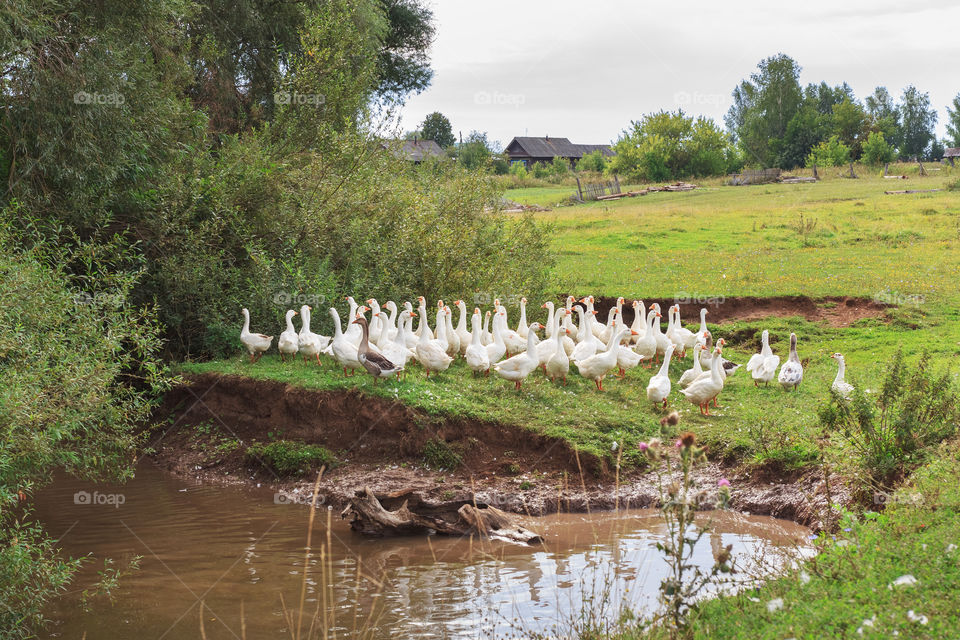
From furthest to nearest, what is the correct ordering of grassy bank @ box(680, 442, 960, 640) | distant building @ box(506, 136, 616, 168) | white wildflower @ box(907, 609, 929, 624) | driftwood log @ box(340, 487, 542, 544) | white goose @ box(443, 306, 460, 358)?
distant building @ box(506, 136, 616, 168)
white goose @ box(443, 306, 460, 358)
driftwood log @ box(340, 487, 542, 544)
grassy bank @ box(680, 442, 960, 640)
white wildflower @ box(907, 609, 929, 624)

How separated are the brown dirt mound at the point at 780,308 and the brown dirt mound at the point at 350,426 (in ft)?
29.8

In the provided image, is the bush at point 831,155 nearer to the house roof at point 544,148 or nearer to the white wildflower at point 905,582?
the house roof at point 544,148

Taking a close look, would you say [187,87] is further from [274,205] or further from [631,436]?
[631,436]

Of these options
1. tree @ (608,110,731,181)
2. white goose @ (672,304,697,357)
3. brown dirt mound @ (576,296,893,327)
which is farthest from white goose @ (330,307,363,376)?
tree @ (608,110,731,181)

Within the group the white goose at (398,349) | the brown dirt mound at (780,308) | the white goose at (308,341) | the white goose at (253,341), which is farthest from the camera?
the brown dirt mound at (780,308)

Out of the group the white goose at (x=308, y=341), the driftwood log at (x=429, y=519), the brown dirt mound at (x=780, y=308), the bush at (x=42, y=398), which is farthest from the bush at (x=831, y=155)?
the bush at (x=42, y=398)

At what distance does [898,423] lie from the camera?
9852 mm

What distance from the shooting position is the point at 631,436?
12.8 meters

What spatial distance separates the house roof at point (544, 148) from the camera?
93.3 meters

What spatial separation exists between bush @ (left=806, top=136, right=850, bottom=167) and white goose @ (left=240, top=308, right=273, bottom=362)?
64923mm

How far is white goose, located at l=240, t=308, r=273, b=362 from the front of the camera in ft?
51.9

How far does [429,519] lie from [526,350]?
512 cm

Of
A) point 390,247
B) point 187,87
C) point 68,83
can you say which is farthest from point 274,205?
point 68,83

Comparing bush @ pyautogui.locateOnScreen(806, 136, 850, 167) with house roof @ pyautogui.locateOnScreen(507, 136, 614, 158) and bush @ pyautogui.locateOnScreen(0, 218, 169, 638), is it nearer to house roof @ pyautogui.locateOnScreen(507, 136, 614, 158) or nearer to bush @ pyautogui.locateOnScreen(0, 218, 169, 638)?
house roof @ pyautogui.locateOnScreen(507, 136, 614, 158)
